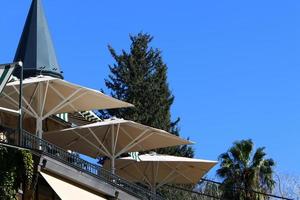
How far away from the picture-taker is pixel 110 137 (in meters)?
31.7

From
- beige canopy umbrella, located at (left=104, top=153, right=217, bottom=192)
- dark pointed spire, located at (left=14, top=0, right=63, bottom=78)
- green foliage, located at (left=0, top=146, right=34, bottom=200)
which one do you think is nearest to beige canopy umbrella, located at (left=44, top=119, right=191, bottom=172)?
beige canopy umbrella, located at (left=104, top=153, right=217, bottom=192)

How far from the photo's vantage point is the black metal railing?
24906 mm

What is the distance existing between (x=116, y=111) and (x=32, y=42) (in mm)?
10828

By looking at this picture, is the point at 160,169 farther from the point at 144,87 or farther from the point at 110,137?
the point at 144,87

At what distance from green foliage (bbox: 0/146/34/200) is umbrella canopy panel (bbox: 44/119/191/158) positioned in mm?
6675

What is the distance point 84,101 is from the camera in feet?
96.6

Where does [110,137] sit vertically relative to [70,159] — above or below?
above

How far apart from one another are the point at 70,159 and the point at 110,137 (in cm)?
512

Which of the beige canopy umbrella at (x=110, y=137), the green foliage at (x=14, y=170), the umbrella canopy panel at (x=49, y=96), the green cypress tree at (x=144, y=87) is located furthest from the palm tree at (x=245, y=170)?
the green foliage at (x=14, y=170)

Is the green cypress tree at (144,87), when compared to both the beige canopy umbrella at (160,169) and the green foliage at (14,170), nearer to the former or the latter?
the beige canopy umbrella at (160,169)

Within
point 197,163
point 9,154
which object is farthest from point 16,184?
point 197,163

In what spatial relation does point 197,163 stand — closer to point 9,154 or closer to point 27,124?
point 27,124

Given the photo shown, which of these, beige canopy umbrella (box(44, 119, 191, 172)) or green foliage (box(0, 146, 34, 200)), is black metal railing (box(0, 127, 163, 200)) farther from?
beige canopy umbrella (box(44, 119, 191, 172))

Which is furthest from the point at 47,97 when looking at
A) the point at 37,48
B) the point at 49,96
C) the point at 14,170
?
the point at 37,48
